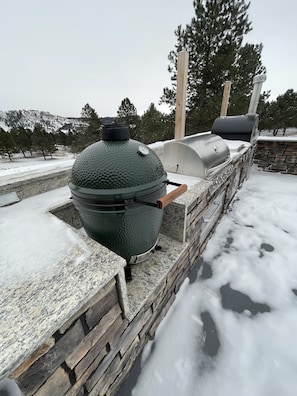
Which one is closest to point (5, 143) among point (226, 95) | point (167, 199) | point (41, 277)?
point (226, 95)

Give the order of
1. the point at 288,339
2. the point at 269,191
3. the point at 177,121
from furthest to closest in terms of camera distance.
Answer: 1. the point at 269,191
2. the point at 177,121
3. the point at 288,339

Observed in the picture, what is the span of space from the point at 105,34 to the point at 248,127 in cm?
705

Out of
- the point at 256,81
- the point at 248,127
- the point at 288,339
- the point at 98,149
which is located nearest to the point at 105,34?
the point at 256,81

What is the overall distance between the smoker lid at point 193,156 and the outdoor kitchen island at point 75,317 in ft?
3.15

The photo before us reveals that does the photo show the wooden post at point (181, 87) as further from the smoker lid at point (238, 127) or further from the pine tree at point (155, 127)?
the pine tree at point (155, 127)

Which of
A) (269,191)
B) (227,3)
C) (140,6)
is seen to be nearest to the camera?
(269,191)

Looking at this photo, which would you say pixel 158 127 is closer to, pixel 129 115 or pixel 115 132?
pixel 129 115

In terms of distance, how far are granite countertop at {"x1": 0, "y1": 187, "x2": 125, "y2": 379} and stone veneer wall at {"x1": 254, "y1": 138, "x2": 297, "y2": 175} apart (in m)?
7.79

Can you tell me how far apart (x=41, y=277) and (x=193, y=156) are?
2234 mm

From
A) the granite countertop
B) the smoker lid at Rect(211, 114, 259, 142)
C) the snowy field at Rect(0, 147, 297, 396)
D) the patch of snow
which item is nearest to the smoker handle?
the granite countertop

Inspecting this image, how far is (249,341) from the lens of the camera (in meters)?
1.77

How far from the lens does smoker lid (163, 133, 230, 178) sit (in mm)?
2471

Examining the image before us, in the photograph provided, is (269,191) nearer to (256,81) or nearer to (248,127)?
(248,127)

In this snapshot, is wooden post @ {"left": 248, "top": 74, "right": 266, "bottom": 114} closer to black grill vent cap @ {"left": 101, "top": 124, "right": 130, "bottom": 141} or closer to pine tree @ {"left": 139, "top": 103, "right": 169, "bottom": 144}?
pine tree @ {"left": 139, "top": 103, "right": 169, "bottom": 144}
